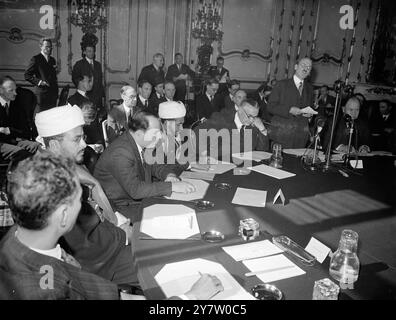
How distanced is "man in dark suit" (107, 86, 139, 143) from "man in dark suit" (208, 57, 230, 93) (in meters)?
3.37

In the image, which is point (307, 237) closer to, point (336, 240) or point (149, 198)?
point (336, 240)

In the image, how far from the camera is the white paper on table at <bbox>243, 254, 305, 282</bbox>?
1.49m

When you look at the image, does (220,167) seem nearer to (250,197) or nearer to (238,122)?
(250,197)

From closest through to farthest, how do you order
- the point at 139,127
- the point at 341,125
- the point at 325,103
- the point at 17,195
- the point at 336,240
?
1. the point at 17,195
2. the point at 336,240
3. the point at 139,127
4. the point at 341,125
5. the point at 325,103

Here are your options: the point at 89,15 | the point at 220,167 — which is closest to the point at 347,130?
the point at 220,167

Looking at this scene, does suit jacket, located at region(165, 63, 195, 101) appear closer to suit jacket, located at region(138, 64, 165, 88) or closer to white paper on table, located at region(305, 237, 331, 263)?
suit jacket, located at region(138, 64, 165, 88)

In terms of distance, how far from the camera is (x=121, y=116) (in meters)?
4.96

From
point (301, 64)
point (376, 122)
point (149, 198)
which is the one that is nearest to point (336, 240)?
point (149, 198)

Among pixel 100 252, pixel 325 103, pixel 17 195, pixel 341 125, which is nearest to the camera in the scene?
pixel 17 195

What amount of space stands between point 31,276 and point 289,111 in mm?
3811

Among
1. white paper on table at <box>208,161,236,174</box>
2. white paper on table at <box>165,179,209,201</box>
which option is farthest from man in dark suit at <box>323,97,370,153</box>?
white paper on table at <box>165,179,209,201</box>
